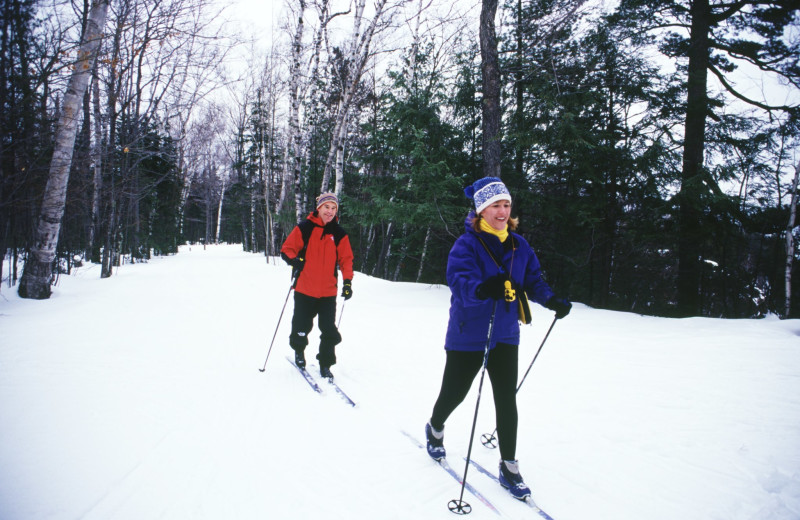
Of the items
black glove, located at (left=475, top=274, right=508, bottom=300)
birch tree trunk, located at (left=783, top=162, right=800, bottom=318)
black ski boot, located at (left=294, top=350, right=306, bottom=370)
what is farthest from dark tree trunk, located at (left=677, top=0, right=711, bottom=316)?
black ski boot, located at (left=294, top=350, right=306, bottom=370)

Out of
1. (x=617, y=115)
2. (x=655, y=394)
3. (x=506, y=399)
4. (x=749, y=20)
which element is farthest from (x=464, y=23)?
(x=506, y=399)

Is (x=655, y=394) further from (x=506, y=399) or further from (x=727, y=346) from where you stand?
(x=506, y=399)

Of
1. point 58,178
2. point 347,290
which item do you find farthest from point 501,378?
point 58,178

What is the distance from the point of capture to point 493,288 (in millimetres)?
2076

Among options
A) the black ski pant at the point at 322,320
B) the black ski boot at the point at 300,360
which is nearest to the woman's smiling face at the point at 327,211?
the black ski pant at the point at 322,320

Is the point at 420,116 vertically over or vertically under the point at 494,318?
over

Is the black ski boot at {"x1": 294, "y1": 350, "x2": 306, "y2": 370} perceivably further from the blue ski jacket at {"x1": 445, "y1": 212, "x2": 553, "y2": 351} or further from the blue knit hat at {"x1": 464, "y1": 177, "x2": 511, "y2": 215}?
the blue knit hat at {"x1": 464, "y1": 177, "x2": 511, "y2": 215}

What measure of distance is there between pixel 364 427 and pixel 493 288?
1866 mm

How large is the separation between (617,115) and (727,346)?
9.83 metres

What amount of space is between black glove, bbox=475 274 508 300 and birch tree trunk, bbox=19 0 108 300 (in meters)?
8.57

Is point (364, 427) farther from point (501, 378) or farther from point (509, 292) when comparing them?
point (509, 292)

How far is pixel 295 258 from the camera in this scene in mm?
4148

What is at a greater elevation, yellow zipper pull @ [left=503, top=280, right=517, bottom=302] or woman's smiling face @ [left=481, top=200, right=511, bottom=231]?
woman's smiling face @ [left=481, top=200, right=511, bottom=231]

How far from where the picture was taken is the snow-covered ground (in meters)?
2.20
